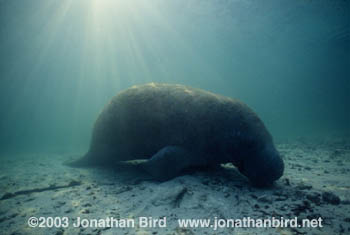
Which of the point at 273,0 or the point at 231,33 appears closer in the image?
the point at 273,0

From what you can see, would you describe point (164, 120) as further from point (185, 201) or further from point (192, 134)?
point (185, 201)

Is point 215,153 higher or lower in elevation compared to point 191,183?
higher

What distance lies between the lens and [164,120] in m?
4.25

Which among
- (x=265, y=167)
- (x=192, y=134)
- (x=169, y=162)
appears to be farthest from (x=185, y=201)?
(x=265, y=167)

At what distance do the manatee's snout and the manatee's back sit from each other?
0.69m

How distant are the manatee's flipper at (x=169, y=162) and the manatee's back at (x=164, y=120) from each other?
0.20 metres

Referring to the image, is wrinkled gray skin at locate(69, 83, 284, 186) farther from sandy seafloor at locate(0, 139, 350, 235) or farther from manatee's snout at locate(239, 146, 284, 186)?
sandy seafloor at locate(0, 139, 350, 235)

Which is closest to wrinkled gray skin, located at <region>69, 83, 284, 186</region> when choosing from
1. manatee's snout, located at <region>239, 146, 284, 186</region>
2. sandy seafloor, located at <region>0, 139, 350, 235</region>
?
manatee's snout, located at <region>239, 146, 284, 186</region>

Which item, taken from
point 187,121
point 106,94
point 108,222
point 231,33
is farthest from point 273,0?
point 106,94

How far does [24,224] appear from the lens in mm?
2869

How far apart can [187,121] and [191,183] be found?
130 centimetres

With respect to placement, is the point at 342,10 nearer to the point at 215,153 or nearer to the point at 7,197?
the point at 215,153

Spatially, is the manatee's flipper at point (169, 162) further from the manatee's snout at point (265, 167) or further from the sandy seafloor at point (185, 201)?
the manatee's snout at point (265, 167)

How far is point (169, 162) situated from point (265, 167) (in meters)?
1.86
